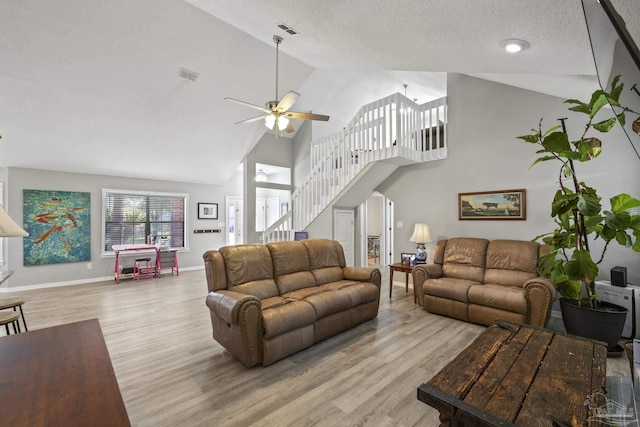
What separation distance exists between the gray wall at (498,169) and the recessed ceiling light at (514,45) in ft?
6.95

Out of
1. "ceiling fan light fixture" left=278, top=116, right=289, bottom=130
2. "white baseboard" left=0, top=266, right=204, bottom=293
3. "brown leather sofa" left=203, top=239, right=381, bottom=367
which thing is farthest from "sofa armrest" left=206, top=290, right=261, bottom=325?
"white baseboard" left=0, top=266, right=204, bottom=293

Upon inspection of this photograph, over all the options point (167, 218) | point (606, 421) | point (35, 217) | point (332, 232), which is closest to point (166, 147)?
point (167, 218)

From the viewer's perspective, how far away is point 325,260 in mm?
4070

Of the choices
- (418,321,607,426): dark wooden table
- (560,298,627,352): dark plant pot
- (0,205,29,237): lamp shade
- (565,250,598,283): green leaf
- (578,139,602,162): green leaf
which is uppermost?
(578,139,602,162): green leaf

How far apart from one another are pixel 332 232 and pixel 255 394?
4208 millimetres

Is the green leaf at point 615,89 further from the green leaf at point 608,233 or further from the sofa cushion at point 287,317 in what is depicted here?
the green leaf at point 608,233

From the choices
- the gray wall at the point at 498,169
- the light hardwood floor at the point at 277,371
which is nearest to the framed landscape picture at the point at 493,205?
the gray wall at the point at 498,169

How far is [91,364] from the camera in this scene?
50.3 inches

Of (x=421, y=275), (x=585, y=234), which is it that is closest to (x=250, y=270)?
(x=421, y=275)

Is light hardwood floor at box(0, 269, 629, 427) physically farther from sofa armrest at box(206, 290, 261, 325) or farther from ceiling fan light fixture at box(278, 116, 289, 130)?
ceiling fan light fixture at box(278, 116, 289, 130)

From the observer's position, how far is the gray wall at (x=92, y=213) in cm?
556

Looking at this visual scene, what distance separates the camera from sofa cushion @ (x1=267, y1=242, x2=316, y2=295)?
3.49 m

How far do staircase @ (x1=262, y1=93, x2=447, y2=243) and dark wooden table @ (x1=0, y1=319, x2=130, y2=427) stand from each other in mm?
4450

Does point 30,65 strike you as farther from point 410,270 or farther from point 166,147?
point 410,270
